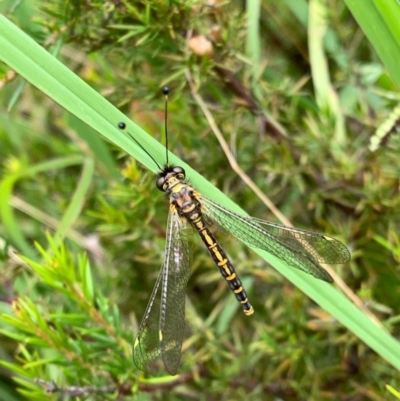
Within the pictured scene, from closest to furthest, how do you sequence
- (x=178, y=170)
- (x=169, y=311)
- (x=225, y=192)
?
1. (x=169, y=311)
2. (x=178, y=170)
3. (x=225, y=192)

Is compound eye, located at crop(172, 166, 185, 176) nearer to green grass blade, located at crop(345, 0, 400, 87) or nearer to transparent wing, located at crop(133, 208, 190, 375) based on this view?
transparent wing, located at crop(133, 208, 190, 375)

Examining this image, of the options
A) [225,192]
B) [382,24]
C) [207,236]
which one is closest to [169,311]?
[207,236]

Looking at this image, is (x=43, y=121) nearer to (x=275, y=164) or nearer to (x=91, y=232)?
(x=91, y=232)

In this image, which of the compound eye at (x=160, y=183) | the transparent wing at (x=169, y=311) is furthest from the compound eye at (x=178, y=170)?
the transparent wing at (x=169, y=311)

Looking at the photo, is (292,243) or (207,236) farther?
(207,236)

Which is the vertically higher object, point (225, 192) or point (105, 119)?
point (105, 119)

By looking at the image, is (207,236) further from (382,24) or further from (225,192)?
(382,24)

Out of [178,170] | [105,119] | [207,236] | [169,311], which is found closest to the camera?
[105,119]

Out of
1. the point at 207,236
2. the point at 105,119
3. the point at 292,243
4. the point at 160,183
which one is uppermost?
the point at 105,119
